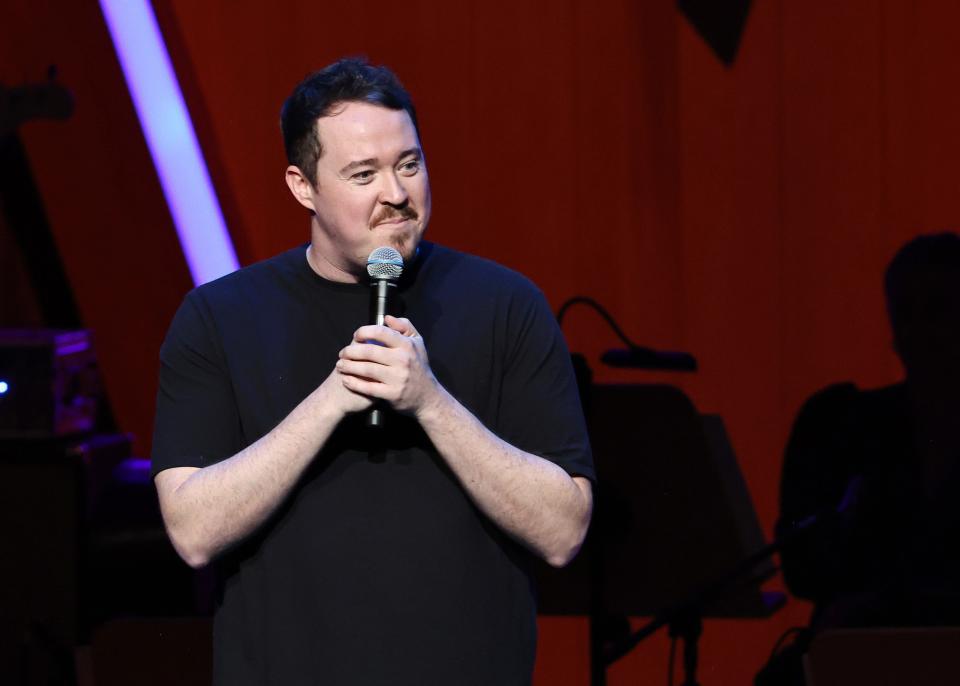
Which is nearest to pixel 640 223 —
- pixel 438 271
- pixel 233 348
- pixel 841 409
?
pixel 841 409

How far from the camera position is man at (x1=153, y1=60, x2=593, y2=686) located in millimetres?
1424

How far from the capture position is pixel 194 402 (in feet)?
4.93

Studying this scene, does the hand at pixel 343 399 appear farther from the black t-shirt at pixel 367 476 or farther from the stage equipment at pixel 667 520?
the stage equipment at pixel 667 520

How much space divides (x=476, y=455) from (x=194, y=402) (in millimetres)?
370

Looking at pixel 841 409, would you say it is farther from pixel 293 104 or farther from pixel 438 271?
pixel 293 104

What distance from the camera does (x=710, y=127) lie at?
306 cm

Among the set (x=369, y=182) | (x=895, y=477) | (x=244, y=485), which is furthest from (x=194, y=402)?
(x=895, y=477)

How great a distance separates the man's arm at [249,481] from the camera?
139 centimetres

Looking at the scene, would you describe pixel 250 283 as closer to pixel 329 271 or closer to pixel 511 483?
pixel 329 271

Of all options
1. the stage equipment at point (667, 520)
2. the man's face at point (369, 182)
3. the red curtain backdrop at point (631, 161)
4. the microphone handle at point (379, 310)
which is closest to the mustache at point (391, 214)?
the man's face at point (369, 182)

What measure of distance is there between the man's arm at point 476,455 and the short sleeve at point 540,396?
0.13ft

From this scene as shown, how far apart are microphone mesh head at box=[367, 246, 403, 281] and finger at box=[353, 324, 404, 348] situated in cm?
11

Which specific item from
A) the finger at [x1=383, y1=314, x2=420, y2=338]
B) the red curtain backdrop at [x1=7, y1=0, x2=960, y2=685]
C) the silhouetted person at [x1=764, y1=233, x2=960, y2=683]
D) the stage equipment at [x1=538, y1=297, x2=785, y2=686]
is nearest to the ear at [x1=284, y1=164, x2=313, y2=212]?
the finger at [x1=383, y1=314, x2=420, y2=338]

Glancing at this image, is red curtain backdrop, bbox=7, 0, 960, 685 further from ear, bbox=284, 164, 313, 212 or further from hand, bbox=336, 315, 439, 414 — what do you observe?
hand, bbox=336, 315, 439, 414
